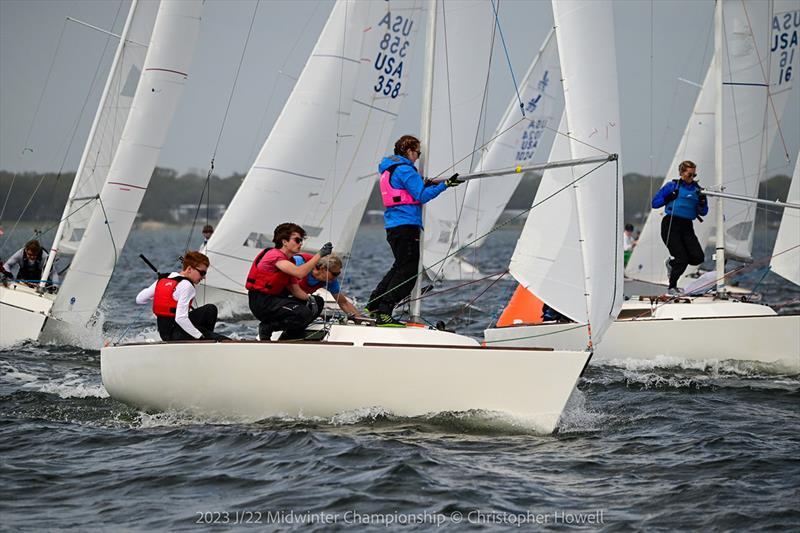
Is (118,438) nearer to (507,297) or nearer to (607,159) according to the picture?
(607,159)

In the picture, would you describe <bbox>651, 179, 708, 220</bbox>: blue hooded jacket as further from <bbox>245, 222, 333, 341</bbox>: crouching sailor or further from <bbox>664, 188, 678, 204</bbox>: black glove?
<bbox>245, 222, 333, 341</bbox>: crouching sailor

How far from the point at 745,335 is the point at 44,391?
22.5 feet

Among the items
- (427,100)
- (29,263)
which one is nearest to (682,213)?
(427,100)

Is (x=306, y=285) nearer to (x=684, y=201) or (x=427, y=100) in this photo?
(x=427, y=100)

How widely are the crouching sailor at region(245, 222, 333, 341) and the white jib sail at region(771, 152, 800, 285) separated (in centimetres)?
675

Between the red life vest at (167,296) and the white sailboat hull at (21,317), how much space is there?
15.8 ft

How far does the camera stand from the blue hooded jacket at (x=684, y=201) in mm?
12781

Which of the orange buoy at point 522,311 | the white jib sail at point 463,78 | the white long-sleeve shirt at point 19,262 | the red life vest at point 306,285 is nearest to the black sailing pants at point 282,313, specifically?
the red life vest at point 306,285

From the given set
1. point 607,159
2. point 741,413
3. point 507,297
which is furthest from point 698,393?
point 507,297

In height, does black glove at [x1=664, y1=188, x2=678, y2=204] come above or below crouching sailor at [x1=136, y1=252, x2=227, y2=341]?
above

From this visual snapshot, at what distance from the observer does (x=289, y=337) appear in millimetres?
8469

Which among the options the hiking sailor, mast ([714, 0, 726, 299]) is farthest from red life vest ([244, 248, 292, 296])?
the hiking sailor

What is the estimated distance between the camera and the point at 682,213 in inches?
504

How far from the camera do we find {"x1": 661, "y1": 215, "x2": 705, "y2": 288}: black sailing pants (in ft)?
42.2
